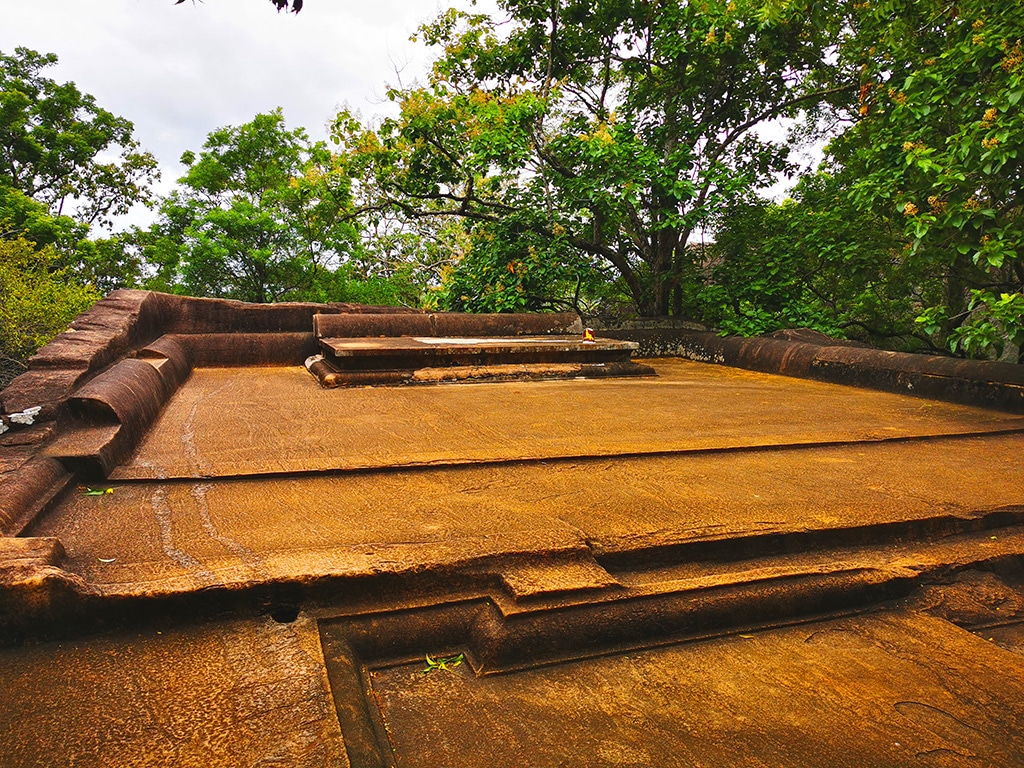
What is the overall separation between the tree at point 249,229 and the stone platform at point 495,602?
37.5 ft

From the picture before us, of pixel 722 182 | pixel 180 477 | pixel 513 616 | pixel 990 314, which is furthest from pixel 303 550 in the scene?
pixel 722 182

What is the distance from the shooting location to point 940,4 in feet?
12.6

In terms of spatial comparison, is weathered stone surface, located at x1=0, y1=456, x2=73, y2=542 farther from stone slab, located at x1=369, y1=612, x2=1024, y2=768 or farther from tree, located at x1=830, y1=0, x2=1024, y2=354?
tree, located at x1=830, y1=0, x2=1024, y2=354

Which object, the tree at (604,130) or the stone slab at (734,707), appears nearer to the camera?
the stone slab at (734,707)

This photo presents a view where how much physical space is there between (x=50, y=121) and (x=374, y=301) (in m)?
9.83

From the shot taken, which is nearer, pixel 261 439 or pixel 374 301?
pixel 261 439

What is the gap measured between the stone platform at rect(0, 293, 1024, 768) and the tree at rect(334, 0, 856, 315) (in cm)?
493

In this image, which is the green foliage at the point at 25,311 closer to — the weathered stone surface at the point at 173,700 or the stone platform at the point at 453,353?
the stone platform at the point at 453,353

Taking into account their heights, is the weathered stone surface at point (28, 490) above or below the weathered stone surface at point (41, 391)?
below

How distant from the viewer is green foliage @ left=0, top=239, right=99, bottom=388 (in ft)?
18.2

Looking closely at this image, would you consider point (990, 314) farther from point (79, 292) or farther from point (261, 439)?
point (79, 292)

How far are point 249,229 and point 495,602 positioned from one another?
14028mm

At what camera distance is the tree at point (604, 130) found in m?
6.62

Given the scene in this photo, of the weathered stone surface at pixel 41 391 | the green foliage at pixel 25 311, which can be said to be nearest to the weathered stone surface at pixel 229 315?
the green foliage at pixel 25 311
